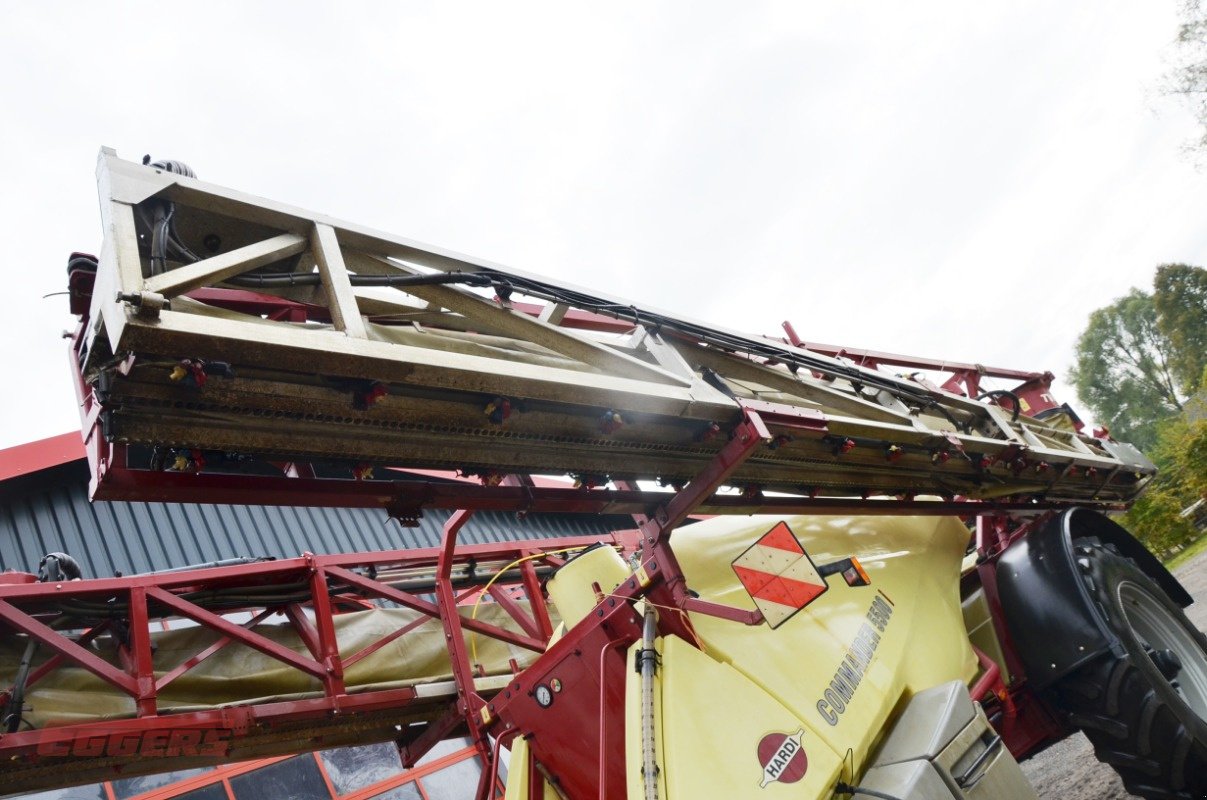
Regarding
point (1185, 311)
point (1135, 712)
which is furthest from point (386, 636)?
point (1185, 311)

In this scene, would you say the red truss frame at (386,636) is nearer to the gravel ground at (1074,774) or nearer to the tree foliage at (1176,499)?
the gravel ground at (1074,774)

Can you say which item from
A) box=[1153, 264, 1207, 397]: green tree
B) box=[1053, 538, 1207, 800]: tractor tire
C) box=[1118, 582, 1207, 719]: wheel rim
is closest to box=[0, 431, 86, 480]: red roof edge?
box=[1053, 538, 1207, 800]: tractor tire

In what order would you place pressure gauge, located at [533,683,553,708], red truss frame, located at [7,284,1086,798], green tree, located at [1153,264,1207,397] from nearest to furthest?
1. red truss frame, located at [7,284,1086,798]
2. pressure gauge, located at [533,683,553,708]
3. green tree, located at [1153,264,1207,397]

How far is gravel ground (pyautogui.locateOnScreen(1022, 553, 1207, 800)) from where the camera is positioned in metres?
5.49

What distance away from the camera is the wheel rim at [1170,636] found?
4.75m

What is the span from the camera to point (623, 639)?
3.08 metres

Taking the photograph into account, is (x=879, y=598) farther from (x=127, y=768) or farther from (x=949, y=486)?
(x=127, y=768)

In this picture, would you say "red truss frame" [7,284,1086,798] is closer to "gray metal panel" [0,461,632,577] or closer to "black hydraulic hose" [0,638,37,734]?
"black hydraulic hose" [0,638,37,734]

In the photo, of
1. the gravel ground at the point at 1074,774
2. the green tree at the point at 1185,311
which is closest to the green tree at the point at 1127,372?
the green tree at the point at 1185,311

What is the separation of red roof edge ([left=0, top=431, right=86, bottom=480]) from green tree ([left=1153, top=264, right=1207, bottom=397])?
42.1 m

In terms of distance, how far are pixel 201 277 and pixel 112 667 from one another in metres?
2.57

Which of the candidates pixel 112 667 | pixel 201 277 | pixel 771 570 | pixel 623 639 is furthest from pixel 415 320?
pixel 112 667

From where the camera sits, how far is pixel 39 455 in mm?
6922

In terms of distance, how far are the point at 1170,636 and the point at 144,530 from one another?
27.7 ft
